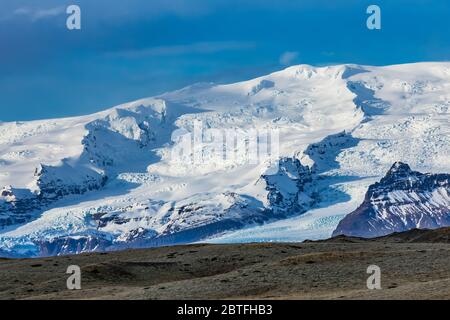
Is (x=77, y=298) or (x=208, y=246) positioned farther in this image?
(x=208, y=246)

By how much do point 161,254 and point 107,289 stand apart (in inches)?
1290

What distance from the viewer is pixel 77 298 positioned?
79.1m

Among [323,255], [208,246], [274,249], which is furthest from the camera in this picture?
[208,246]

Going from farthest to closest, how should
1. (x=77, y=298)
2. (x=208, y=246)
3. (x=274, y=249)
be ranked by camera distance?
(x=208, y=246) < (x=274, y=249) < (x=77, y=298)

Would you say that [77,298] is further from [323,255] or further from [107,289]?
[323,255]
